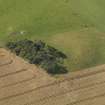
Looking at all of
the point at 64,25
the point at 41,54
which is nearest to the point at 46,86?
the point at 41,54

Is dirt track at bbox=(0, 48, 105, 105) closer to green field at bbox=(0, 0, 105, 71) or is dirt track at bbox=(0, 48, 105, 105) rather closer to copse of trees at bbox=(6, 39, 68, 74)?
copse of trees at bbox=(6, 39, 68, 74)

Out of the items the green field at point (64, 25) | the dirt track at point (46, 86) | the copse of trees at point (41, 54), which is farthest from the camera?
the green field at point (64, 25)

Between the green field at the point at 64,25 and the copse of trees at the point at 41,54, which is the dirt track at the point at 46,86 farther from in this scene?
the green field at the point at 64,25

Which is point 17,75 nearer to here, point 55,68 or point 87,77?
point 55,68

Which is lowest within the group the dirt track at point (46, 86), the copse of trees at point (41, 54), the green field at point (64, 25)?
the dirt track at point (46, 86)

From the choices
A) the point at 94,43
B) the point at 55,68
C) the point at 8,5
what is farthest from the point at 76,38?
the point at 8,5

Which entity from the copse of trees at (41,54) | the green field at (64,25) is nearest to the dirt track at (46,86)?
the copse of trees at (41,54)

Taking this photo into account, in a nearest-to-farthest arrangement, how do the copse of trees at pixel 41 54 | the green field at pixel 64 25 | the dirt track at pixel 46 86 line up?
the dirt track at pixel 46 86 → the copse of trees at pixel 41 54 → the green field at pixel 64 25
